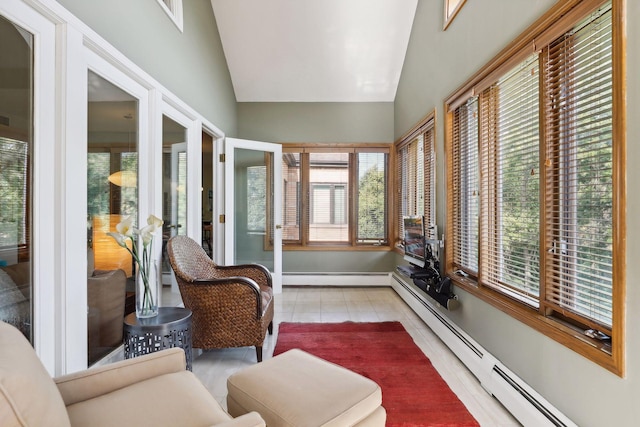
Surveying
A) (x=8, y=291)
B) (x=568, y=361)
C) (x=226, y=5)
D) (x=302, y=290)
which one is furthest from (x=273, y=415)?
(x=226, y=5)

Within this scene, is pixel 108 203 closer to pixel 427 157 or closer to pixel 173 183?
pixel 173 183

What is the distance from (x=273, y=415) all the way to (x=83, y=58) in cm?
201

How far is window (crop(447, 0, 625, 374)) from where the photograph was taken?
5.00ft

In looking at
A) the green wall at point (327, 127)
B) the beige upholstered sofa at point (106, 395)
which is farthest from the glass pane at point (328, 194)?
the beige upholstered sofa at point (106, 395)

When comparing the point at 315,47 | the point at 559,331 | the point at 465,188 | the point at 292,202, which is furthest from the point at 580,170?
the point at 292,202

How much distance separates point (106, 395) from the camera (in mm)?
1345

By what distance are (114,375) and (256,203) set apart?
11.8 feet

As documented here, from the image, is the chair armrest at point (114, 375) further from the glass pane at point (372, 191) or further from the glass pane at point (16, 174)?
the glass pane at point (372, 191)

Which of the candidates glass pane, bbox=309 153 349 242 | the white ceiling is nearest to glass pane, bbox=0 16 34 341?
the white ceiling

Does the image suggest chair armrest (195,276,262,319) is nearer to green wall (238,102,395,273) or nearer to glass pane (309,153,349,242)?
green wall (238,102,395,273)

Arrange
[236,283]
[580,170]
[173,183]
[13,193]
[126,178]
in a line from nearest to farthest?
1. [13,193]
2. [580,170]
3. [126,178]
4. [236,283]
5. [173,183]

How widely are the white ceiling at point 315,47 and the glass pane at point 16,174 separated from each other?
318 cm

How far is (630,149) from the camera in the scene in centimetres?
136

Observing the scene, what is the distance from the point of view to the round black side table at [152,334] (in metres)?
2.05
